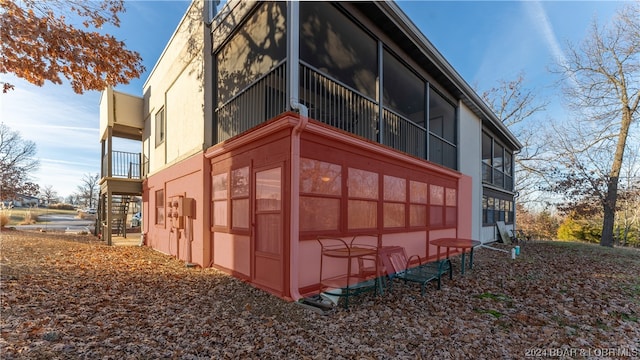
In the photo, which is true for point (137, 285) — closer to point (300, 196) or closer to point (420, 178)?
point (300, 196)

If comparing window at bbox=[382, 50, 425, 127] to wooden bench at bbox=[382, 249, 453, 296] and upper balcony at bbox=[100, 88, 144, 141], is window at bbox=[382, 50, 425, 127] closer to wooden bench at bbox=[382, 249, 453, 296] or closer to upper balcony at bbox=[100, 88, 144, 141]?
wooden bench at bbox=[382, 249, 453, 296]

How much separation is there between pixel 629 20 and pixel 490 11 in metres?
13.5

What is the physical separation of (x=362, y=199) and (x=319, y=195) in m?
1.38

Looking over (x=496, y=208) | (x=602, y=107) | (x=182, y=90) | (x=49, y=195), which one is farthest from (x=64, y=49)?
(x=49, y=195)

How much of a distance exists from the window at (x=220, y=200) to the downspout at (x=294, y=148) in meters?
2.61

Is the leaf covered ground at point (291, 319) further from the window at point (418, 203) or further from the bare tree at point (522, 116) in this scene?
the bare tree at point (522, 116)

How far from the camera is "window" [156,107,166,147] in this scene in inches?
442

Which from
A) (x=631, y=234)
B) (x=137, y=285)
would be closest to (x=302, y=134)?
(x=137, y=285)

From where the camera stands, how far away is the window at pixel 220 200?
708 centimetres

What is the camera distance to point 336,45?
7535 millimetres

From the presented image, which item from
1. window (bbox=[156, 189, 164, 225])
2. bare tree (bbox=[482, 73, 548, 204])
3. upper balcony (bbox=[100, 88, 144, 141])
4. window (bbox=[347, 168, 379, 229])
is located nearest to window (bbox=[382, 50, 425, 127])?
window (bbox=[347, 168, 379, 229])

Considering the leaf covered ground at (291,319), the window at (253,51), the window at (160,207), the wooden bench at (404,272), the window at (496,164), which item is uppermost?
the window at (253,51)

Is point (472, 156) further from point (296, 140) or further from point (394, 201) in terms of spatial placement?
point (296, 140)

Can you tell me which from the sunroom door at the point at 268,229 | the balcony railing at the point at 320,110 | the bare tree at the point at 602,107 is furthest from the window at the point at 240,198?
the bare tree at the point at 602,107
